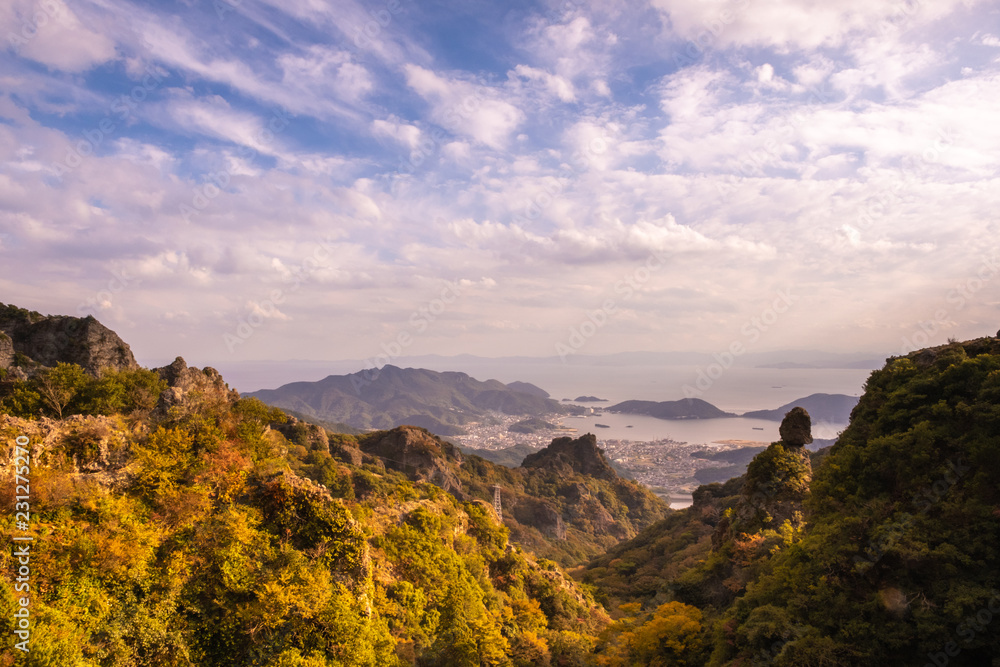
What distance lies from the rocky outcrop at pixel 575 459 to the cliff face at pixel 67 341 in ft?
289

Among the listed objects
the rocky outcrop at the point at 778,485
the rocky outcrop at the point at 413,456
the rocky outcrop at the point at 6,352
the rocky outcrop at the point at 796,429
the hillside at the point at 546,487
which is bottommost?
the hillside at the point at 546,487

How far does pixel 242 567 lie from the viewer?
1320 cm

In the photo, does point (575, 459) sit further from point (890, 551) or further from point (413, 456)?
point (890, 551)

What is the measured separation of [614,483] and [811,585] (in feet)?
340

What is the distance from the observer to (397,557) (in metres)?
19.9

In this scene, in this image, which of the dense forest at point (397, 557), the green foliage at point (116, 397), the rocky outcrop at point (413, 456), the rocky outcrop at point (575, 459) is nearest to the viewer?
the dense forest at point (397, 557)

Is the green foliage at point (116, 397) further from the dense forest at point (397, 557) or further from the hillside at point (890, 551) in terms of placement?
the hillside at point (890, 551)

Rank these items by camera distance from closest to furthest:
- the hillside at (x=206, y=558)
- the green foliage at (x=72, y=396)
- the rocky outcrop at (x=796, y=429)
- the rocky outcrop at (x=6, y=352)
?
the hillside at (x=206, y=558) < the green foliage at (x=72, y=396) < the rocky outcrop at (x=796, y=429) < the rocky outcrop at (x=6, y=352)

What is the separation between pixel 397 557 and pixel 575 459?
324 feet

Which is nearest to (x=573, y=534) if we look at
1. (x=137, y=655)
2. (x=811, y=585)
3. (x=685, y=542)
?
(x=685, y=542)

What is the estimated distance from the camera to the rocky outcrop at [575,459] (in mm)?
109938

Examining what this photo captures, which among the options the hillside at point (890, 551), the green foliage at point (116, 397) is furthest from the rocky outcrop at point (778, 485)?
the green foliage at point (116, 397)

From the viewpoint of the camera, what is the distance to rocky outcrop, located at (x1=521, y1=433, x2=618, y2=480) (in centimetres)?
10994

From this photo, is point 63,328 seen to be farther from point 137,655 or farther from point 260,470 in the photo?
point 137,655
